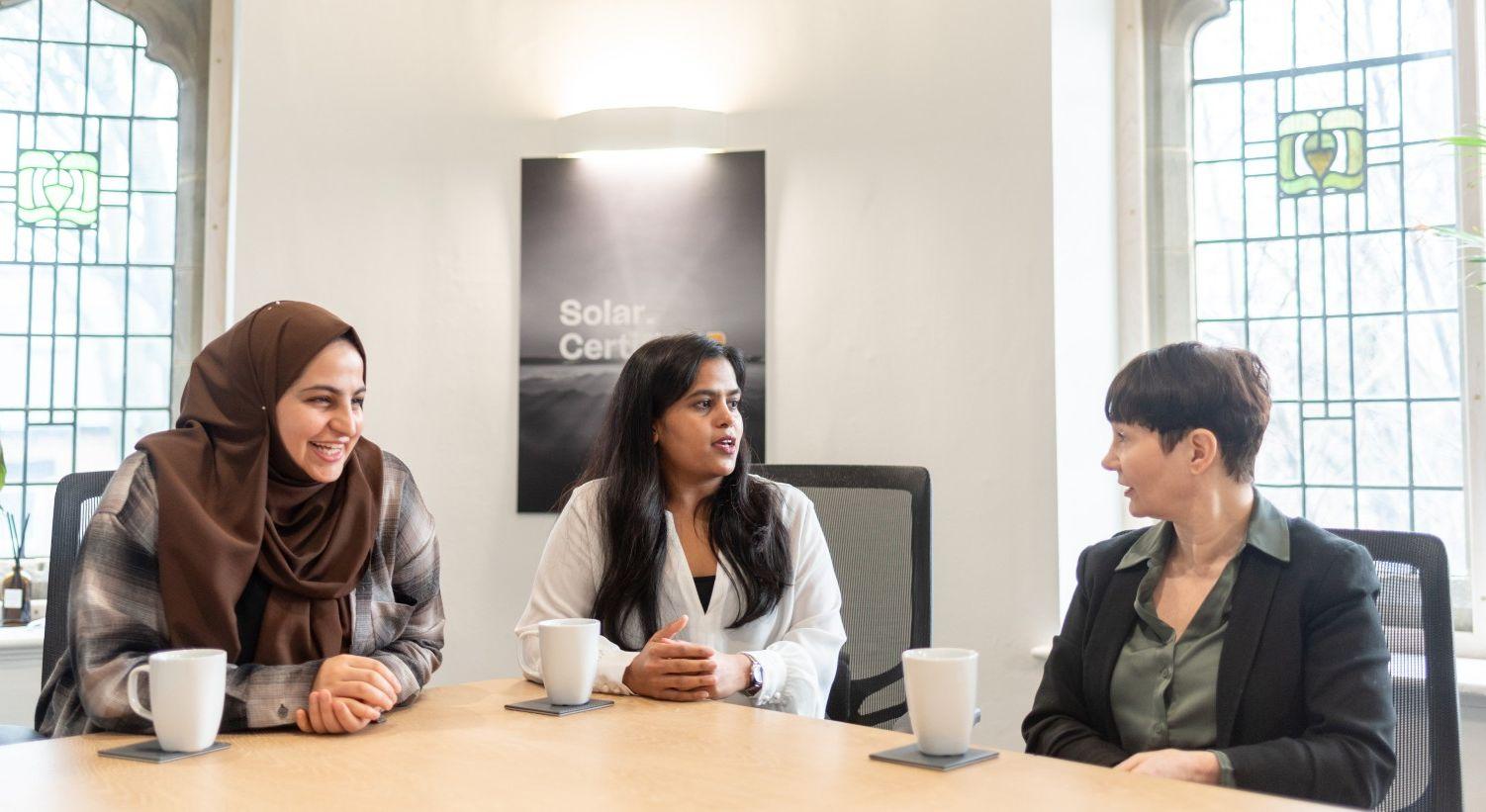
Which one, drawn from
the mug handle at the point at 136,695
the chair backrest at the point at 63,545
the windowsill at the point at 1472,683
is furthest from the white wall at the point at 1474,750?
the chair backrest at the point at 63,545

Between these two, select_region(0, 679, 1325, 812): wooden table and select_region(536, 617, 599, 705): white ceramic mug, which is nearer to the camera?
select_region(0, 679, 1325, 812): wooden table

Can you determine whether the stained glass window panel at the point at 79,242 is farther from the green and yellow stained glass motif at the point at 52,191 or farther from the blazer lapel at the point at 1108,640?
the blazer lapel at the point at 1108,640

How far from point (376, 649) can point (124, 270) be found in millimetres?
2683

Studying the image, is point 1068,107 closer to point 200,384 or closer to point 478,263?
point 478,263

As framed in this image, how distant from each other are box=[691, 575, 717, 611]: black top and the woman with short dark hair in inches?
26.5

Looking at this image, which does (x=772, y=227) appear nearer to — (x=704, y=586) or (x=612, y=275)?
(x=612, y=275)

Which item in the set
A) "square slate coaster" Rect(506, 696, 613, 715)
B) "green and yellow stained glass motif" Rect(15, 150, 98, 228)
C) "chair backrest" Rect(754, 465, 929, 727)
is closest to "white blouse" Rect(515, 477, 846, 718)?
"chair backrest" Rect(754, 465, 929, 727)

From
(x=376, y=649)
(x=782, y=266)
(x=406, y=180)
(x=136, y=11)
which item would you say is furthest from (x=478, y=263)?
(x=376, y=649)

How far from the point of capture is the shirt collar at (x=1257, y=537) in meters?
1.76

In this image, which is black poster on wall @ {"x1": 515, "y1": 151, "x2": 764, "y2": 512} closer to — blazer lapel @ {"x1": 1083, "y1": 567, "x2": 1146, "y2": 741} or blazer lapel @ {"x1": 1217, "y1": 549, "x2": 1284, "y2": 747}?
blazer lapel @ {"x1": 1083, "y1": 567, "x2": 1146, "y2": 741}

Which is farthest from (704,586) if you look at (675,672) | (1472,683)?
(1472,683)

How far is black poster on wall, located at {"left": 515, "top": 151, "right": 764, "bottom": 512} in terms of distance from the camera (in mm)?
3605

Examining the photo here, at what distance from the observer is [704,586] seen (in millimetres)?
2330

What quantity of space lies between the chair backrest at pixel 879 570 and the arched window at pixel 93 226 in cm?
245
